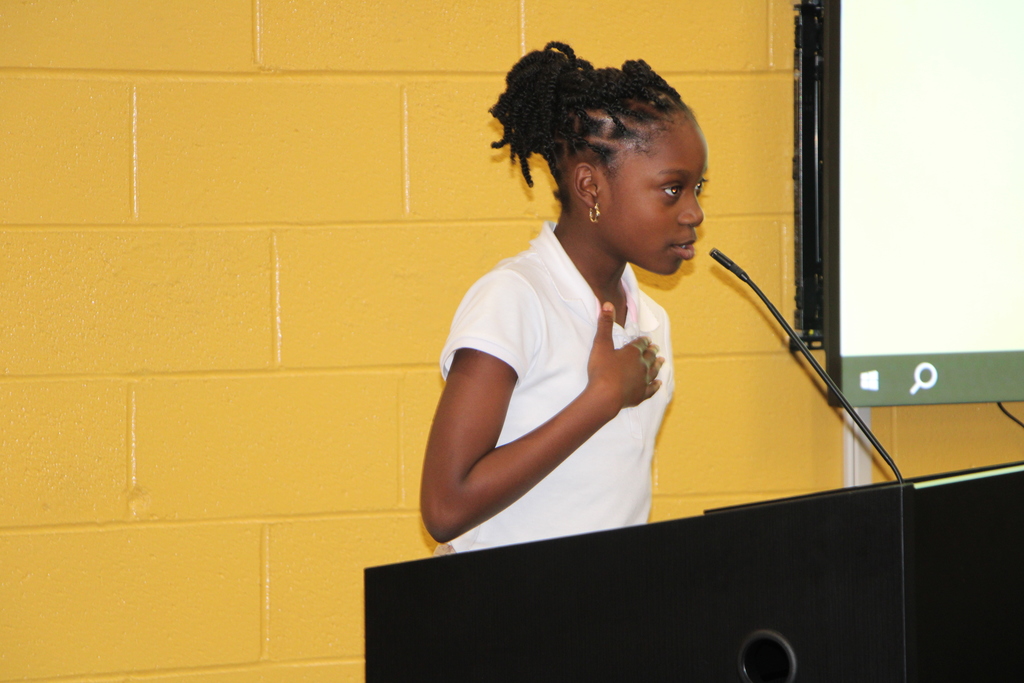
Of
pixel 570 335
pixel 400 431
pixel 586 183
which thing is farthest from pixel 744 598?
pixel 400 431

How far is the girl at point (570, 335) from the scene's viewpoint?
101cm

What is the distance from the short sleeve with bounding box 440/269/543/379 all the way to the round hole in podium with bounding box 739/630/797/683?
19.4 inches

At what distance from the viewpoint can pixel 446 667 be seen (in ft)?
2.15

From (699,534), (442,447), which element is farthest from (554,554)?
(442,447)

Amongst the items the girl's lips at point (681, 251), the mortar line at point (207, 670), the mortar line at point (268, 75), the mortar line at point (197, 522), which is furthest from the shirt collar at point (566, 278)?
the mortar line at point (207, 670)

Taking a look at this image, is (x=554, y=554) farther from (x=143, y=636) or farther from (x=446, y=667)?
(x=143, y=636)

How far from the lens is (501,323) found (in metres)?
1.07

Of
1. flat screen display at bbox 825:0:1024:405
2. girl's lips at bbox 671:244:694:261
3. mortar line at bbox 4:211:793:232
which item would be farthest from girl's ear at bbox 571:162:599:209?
flat screen display at bbox 825:0:1024:405

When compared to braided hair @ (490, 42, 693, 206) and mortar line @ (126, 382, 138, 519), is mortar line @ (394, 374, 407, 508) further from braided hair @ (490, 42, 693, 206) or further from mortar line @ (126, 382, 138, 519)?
braided hair @ (490, 42, 693, 206)

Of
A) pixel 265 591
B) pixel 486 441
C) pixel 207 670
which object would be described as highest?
pixel 486 441

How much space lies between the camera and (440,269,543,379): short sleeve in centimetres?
104

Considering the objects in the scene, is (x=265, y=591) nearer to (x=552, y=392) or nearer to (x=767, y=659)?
(x=552, y=392)

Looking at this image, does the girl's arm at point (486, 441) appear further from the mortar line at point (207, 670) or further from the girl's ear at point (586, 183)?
the mortar line at point (207, 670)

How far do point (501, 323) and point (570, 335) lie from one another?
126 mm
